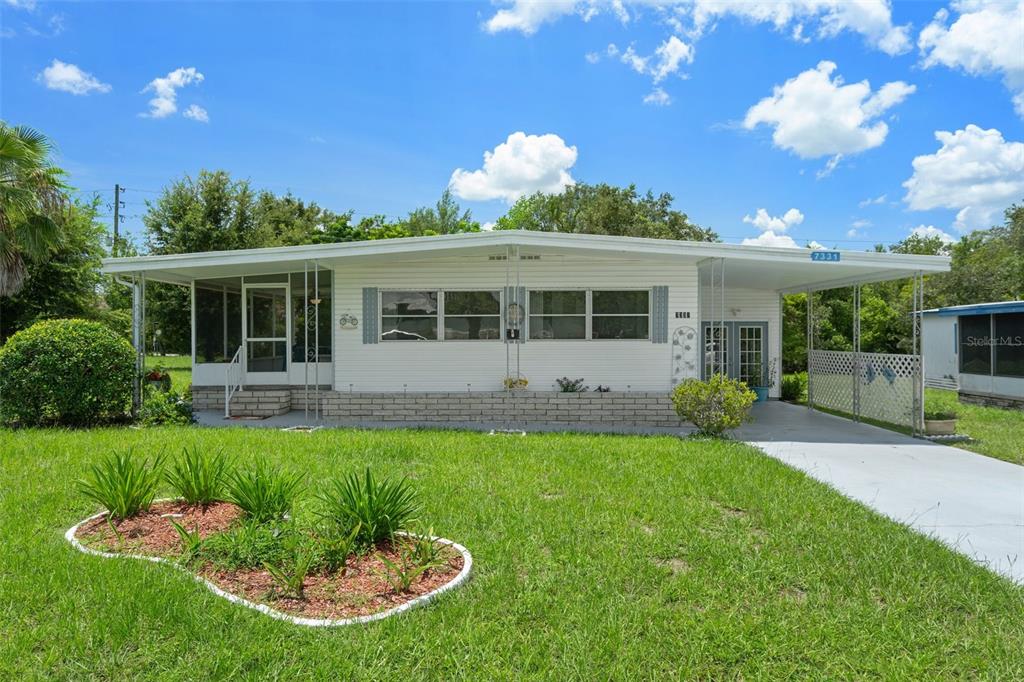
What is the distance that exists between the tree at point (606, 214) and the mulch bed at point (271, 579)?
22.3m

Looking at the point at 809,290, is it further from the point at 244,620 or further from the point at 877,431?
the point at 244,620

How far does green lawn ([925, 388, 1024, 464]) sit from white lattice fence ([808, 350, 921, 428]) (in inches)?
39.0

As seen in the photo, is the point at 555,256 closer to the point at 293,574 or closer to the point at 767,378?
the point at 767,378

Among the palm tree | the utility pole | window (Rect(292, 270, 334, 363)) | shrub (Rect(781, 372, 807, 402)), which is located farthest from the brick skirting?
the utility pole

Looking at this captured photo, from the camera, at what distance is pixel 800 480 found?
20.0 ft

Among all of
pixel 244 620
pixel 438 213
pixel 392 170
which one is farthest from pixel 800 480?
pixel 438 213

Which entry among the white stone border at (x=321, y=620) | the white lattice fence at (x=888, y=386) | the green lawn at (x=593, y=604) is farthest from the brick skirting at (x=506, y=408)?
the white stone border at (x=321, y=620)

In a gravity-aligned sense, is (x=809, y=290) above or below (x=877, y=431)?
above

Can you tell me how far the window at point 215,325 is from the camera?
11.9 meters

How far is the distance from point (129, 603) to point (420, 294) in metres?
8.12

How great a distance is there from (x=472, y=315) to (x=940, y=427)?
7888 mm

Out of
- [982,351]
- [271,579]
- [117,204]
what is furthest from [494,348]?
[117,204]

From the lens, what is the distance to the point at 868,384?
1072 centimetres

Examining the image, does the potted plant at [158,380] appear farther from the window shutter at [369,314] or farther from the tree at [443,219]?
the tree at [443,219]
